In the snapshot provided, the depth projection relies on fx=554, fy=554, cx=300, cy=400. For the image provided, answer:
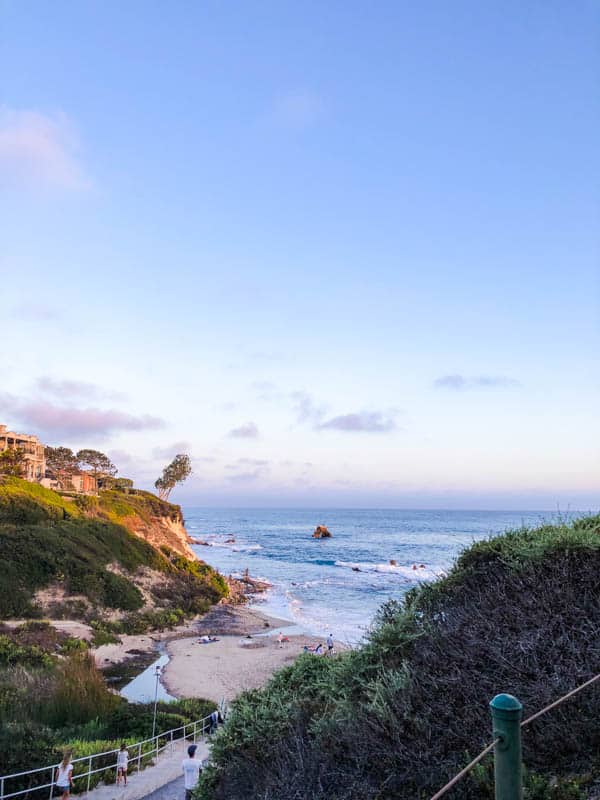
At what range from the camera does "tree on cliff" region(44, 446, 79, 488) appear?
8175 centimetres

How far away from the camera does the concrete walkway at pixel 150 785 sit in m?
10.1

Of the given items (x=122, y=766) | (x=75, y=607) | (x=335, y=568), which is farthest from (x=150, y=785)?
(x=335, y=568)

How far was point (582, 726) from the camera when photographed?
4.66 m

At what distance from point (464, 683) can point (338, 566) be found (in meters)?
66.1

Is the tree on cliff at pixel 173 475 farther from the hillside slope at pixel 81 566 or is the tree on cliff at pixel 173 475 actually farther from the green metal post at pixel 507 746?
the green metal post at pixel 507 746

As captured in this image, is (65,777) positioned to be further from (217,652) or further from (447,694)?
(217,652)

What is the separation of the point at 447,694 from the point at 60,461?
285 feet

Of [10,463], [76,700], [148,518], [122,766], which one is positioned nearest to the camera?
[122,766]

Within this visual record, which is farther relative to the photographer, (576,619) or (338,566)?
(338,566)

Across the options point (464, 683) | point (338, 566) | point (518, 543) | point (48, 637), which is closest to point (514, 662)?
point (464, 683)

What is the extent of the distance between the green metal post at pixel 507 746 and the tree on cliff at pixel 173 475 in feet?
279

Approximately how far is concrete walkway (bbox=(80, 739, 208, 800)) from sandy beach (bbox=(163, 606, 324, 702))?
660 cm

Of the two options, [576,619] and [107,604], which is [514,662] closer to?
[576,619]

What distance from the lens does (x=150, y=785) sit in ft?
35.2
